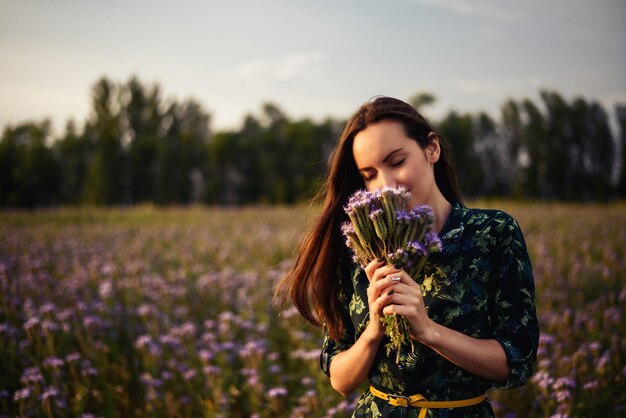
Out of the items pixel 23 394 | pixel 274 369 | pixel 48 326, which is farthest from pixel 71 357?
pixel 274 369

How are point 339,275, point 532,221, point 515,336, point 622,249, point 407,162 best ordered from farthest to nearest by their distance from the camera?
point 532,221, point 622,249, point 339,275, point 407,162, point 515,336

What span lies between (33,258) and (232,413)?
455 cm

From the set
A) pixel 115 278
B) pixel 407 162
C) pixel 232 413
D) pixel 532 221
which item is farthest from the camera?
pixel 532 221

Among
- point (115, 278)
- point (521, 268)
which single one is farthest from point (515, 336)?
point (115, 278)

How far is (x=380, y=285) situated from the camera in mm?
1456

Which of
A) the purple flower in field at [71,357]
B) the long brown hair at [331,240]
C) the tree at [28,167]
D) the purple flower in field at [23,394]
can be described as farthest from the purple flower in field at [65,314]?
the tree at [28,167]

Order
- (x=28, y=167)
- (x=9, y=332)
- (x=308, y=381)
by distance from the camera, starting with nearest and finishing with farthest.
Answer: (x=308, y=381) → (x=9, y=332) → (x=28, y=167)

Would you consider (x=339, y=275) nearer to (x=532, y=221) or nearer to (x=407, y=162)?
(x=407, y=162)

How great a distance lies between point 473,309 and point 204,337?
10.4 ft

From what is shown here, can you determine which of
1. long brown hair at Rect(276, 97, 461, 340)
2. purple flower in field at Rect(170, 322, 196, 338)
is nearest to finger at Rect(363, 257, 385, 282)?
long brown hair at Rect(276, 97, 461, 340)

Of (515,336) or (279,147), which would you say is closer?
(515,336)

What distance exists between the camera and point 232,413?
3.66 metres

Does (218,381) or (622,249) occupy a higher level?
(622,249)

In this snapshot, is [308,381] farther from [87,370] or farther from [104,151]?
[104,151]
